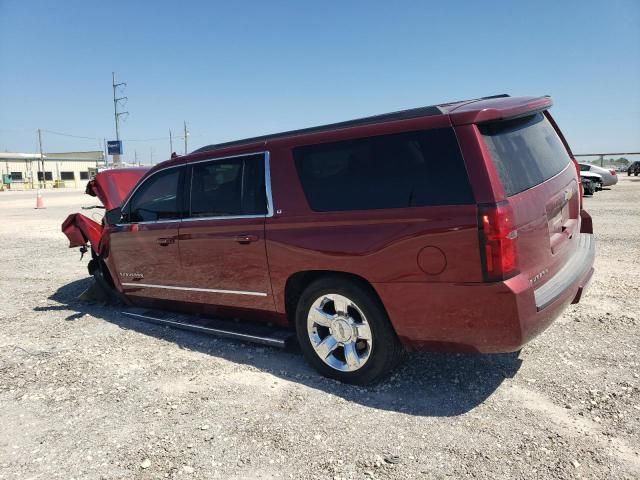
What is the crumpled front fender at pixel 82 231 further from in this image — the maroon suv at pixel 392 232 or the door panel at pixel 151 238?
the maroon suv at pixel 392 232

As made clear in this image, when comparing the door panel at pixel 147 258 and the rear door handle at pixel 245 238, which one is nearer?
the rear door handle at pixel 245 238

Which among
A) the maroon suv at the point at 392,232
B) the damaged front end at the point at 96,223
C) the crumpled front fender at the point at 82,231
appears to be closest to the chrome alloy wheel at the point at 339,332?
the maroon suv at the point at 392,232

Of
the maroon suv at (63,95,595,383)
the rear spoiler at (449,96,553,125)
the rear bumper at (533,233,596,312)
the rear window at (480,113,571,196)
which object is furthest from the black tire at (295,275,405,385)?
the rear spoiler at (449,96,553,125)

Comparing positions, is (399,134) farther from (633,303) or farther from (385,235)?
(633,303)

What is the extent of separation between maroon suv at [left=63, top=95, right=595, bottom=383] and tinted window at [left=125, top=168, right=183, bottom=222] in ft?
0.46

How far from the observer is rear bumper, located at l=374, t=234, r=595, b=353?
114 inches

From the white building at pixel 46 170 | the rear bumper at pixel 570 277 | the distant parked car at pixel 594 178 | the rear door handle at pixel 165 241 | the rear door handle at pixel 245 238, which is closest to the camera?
the rear bumper at pixel 570 277

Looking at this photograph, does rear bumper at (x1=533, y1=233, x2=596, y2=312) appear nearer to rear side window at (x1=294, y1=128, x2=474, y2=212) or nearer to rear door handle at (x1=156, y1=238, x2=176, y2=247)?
rear side window at (x1=294, y1=128, x2=474, y2=212)

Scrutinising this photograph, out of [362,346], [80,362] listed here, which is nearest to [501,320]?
[362,346]

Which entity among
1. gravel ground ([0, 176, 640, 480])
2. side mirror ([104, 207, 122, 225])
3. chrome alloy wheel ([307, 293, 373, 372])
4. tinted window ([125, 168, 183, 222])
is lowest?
gravel ground ([0, 176, 640, 480])

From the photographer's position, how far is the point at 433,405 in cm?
332

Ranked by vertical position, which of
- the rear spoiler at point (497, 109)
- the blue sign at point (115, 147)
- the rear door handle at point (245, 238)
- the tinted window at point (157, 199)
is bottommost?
the rear door handle at point (245, 238)

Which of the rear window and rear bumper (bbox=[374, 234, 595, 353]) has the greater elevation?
the rear window

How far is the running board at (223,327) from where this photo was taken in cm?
413
